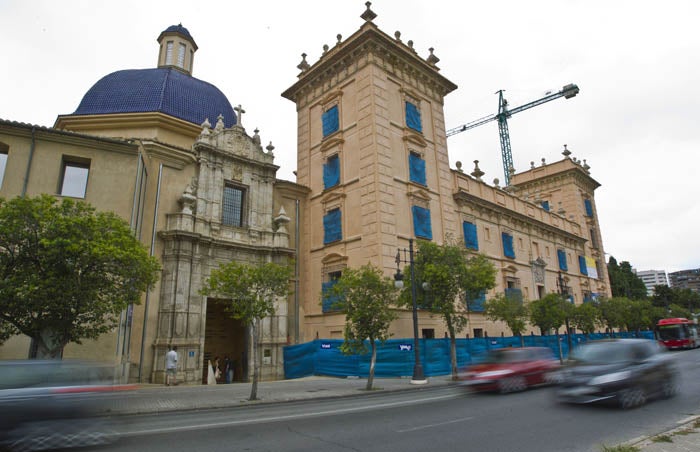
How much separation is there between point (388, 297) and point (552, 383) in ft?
22.7

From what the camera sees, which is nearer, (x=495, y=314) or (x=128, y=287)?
(x=128, y=287)

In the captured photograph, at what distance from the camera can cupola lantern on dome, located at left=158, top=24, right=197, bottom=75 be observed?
31.8 meters

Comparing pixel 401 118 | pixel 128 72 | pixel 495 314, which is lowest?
pixel 495 314

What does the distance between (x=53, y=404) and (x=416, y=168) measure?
75.5ft

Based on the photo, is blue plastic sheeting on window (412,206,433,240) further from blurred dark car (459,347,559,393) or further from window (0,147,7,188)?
window (0,147,7,188)

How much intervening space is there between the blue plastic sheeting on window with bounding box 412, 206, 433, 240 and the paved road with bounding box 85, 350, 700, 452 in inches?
537

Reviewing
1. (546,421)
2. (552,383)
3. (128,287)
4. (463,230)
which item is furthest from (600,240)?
(128,287)

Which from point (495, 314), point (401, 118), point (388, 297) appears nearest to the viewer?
point (388, 297)

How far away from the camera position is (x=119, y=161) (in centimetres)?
1906

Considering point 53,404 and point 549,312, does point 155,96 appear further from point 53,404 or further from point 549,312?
point 549,312

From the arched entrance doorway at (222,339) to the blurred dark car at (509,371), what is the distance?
15167mm

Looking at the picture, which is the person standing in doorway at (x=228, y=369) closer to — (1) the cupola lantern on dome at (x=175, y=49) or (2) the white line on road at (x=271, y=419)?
(2) the white line on road at (x=271, y=419)

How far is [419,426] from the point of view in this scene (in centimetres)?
829

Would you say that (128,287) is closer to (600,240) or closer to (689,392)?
(689,392)
